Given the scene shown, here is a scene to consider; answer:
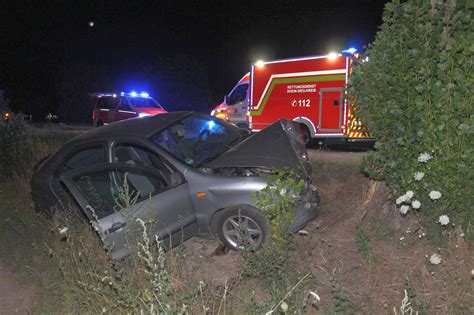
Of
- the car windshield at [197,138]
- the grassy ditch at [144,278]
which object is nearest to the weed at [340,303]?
the grassy ditch at [144,278]

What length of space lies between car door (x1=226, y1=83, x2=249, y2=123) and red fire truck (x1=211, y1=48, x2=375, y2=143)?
0.52 ft

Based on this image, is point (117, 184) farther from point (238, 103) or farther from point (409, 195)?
point (238, 103)

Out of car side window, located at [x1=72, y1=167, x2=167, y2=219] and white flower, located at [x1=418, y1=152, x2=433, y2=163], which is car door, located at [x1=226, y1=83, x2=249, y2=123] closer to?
Answer: car side window, located at [x1=72, y1=167, x2=167, y2=219]

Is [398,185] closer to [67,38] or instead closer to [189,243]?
[189,243]

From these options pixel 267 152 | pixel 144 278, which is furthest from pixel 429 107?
pixel 144 278

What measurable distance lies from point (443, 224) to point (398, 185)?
2.25ft

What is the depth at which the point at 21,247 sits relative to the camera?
598cm

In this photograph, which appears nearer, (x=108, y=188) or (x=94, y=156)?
(x=108, y=188)

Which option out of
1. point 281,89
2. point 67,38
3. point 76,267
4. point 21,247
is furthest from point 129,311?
point 67,38

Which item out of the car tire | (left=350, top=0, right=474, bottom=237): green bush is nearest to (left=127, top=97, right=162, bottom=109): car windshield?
the car tire

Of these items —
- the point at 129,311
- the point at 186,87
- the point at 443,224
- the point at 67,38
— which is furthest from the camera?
the point at 67,38

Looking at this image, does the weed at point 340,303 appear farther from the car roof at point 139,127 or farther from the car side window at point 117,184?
the car roof at point 139,127

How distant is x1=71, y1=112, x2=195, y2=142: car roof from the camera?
5.72 meters

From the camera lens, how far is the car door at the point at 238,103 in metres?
17.2
